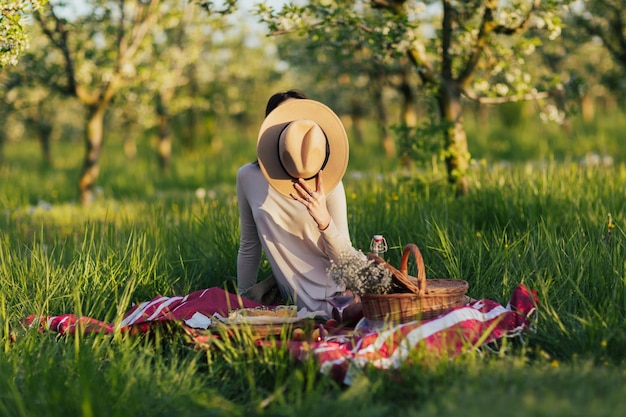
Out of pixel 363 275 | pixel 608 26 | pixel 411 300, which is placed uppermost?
pixel 608 26

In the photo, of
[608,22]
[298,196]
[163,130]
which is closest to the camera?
[298,196]

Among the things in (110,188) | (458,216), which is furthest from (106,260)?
(110,188)

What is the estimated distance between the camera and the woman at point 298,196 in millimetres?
4539

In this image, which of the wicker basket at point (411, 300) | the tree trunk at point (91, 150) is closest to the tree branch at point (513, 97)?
the wicker basket at point (411, 300)

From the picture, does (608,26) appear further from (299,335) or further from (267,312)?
(299,335)

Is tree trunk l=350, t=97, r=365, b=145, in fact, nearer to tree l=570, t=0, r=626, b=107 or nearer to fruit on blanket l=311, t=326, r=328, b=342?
tree l=570, t=0, r=626, b=107

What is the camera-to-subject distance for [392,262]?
5.60 metres

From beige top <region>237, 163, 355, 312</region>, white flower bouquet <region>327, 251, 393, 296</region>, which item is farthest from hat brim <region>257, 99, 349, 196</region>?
white flower bouquet <region>327, 251, 393, 296</region>

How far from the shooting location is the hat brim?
15.5ft

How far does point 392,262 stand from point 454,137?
2020 mm

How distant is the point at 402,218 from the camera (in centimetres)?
612

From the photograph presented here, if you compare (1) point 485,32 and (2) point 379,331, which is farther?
(1) point 485,32

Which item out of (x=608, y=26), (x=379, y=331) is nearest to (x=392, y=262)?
(x=379, y=331)

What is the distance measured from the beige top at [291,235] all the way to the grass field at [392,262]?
69 centimetres
